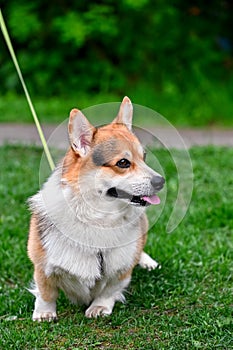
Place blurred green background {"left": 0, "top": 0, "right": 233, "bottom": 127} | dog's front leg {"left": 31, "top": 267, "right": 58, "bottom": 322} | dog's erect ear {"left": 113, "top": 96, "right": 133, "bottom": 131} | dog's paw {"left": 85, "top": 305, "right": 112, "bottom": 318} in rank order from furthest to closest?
blurred green background {"left": 0, "top": 0, "right": 233, "bottom": 127}, dog's paw {"left": 85, "top": 305, "right": 112, "bottom": 318}, dog's front leg {"left": 31, "top": 267, "right": 58, "bottom": 322}, dog's erect ear {"left": 113, "top": 96, "right": 133, "bottom": 131}

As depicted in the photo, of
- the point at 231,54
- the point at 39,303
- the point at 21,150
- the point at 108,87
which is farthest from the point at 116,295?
the point at 231,54

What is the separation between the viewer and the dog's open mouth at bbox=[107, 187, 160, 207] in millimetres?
3447

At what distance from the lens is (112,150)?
3434 millimetres

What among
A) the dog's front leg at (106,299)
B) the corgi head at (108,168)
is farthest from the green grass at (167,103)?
the corgi head at (108,168)

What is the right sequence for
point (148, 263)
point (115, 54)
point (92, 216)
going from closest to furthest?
point (92, 216) → point (148, 263) → point (115, 54)

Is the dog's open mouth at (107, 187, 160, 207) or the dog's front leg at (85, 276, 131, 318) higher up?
the dog's open mouth at (107, 187, 160, 207)

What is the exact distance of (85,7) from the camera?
443 inches

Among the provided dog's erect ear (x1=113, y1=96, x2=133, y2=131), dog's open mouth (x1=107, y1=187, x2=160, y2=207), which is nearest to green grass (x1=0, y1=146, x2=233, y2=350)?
dog's open mouth (x1=107, y1=187, x2=160, y2=207)

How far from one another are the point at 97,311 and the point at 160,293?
0.51m

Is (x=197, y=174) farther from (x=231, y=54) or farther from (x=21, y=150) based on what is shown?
(x=231, y=54)

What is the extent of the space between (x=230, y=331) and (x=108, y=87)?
7.97m

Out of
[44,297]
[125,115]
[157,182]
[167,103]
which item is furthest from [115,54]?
[157,182]

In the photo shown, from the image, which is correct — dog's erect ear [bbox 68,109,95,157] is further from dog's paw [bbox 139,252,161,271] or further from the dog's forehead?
dog's paw [bbox 139,252,161,271]

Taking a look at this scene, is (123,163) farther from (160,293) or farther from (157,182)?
(160,293)
